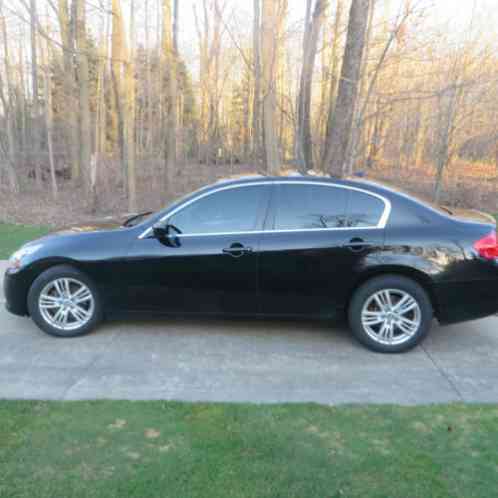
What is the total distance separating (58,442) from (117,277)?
1911 millimetres

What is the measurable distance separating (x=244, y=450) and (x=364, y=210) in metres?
2.49

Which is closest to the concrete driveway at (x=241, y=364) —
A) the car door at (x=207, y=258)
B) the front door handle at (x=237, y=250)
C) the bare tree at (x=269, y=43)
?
the car door at (x=207, y=258)

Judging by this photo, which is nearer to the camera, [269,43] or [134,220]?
[134,220]

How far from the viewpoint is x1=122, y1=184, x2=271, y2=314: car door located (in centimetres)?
454

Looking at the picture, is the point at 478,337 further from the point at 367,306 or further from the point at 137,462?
the point at 137,462

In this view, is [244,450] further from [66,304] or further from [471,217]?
[471,217]

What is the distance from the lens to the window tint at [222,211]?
15.1 ft

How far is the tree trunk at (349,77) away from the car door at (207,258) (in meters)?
4.87

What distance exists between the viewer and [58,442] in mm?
2986

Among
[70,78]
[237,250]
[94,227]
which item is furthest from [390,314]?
[70,78]

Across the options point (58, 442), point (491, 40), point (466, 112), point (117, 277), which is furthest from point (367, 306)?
point (491, 40)

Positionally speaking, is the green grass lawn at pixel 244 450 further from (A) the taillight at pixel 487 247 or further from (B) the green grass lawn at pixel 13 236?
(B) the green grass lawn at pixel 13 236

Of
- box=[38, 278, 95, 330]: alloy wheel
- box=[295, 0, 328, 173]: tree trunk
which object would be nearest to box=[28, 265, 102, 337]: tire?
box=[38, 278, 95, 330]: alloy wheel

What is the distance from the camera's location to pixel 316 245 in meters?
4.46
